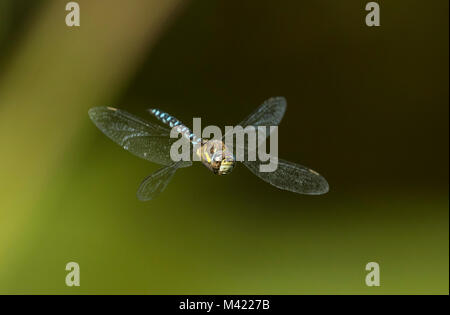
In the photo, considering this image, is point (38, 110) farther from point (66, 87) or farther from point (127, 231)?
point (127, 231)

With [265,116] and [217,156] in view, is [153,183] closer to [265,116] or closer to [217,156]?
[217,156]

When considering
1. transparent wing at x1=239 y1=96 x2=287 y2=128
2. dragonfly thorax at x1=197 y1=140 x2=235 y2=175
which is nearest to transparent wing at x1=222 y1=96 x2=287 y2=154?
transparent wing at x1=239 y1=96 x2=287 y2=128

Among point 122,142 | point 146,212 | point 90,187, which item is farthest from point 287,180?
point 90,187

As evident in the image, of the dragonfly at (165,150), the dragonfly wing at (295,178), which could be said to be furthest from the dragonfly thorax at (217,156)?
the dragonfly wing at (295,178)

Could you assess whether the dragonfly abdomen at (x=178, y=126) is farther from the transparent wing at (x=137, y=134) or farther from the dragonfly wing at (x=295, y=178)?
the dragonfly wing at (x=295, y=178)

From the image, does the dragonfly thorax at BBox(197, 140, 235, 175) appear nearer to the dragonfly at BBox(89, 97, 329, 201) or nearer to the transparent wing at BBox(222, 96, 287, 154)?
the dragonfly at BBox(89, 97, 329, 201)

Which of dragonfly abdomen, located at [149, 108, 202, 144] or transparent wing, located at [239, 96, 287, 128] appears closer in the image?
dragonfly abdomen, located at [149, 108, 202, 144]
